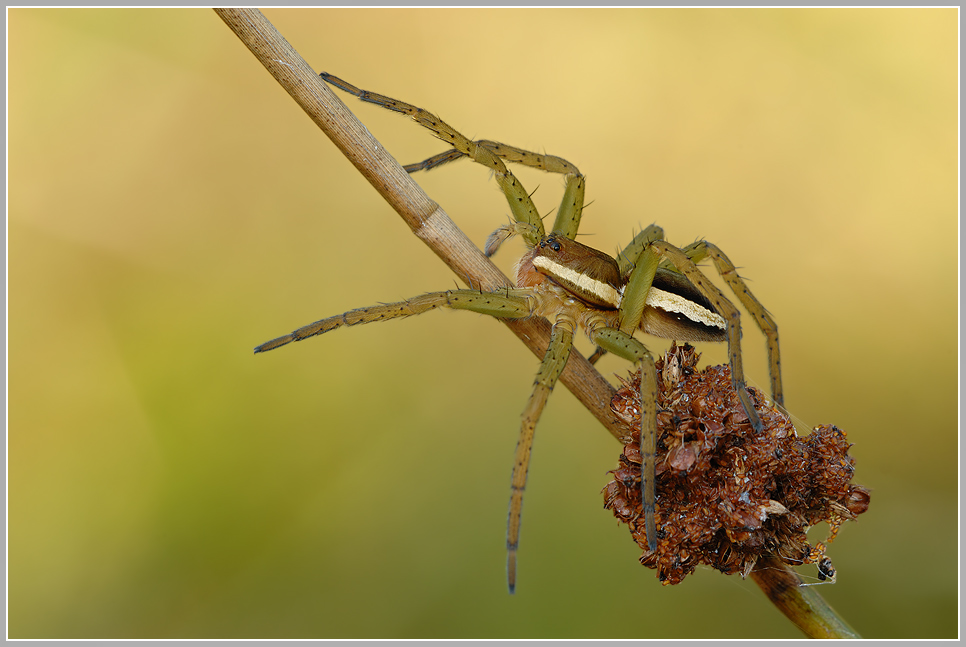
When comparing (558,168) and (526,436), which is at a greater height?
(558,168)

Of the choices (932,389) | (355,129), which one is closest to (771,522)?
(355,129)

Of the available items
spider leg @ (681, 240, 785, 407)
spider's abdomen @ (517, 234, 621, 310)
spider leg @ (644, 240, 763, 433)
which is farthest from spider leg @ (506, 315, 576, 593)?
spider leg @ (681, 240, 785, 407)

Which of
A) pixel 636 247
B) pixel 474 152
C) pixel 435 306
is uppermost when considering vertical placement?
pixel 474 152

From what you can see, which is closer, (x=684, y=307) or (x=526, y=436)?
(x=526, y=436)

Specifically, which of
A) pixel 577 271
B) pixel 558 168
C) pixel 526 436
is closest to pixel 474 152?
pixel 558 168

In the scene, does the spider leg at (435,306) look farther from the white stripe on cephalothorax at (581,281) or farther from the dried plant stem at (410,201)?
the white stripe on cephalothorax at (581,281)

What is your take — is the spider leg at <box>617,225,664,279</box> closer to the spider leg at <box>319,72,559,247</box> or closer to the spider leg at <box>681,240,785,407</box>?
the spider leg at <box>681,240,785,407</box>

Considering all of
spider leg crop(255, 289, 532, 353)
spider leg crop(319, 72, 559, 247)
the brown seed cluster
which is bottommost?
the brown seed cluster

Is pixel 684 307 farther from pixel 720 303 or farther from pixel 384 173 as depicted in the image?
pixel 384 173
